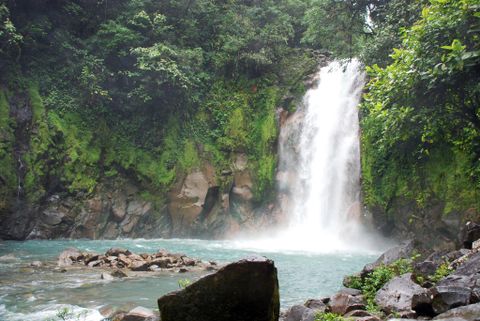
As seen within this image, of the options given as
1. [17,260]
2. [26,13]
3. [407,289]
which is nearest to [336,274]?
[407,289]

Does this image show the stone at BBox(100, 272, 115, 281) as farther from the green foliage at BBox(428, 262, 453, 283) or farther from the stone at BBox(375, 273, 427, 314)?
the green foliage at BBox(428, 262, 453, 283)

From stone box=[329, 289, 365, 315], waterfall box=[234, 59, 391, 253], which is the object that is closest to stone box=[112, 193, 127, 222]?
waterfall box=[234, 59, 391, 253]

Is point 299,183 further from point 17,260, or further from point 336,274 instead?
point 17,260

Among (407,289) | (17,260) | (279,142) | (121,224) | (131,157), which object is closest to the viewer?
(407,289)

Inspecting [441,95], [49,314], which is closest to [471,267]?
[441,95]

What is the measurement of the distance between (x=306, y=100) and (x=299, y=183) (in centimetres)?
436

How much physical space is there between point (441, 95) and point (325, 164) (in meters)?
10.1

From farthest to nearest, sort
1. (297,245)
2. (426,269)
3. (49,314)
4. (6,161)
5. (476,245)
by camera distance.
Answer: (297,245) < (6,161) < (476,245) < (426,269) < (49,314)

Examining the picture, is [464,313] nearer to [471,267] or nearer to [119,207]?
Result: [471,267]

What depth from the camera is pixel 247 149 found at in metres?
20.8

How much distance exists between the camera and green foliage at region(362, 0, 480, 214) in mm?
8211

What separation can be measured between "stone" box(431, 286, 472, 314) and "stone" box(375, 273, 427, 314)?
0.49 meters

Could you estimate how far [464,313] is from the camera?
14.3 feet

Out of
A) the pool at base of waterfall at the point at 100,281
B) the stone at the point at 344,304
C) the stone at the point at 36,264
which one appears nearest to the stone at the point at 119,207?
the pool at base of waterfall at the point at 100,281
